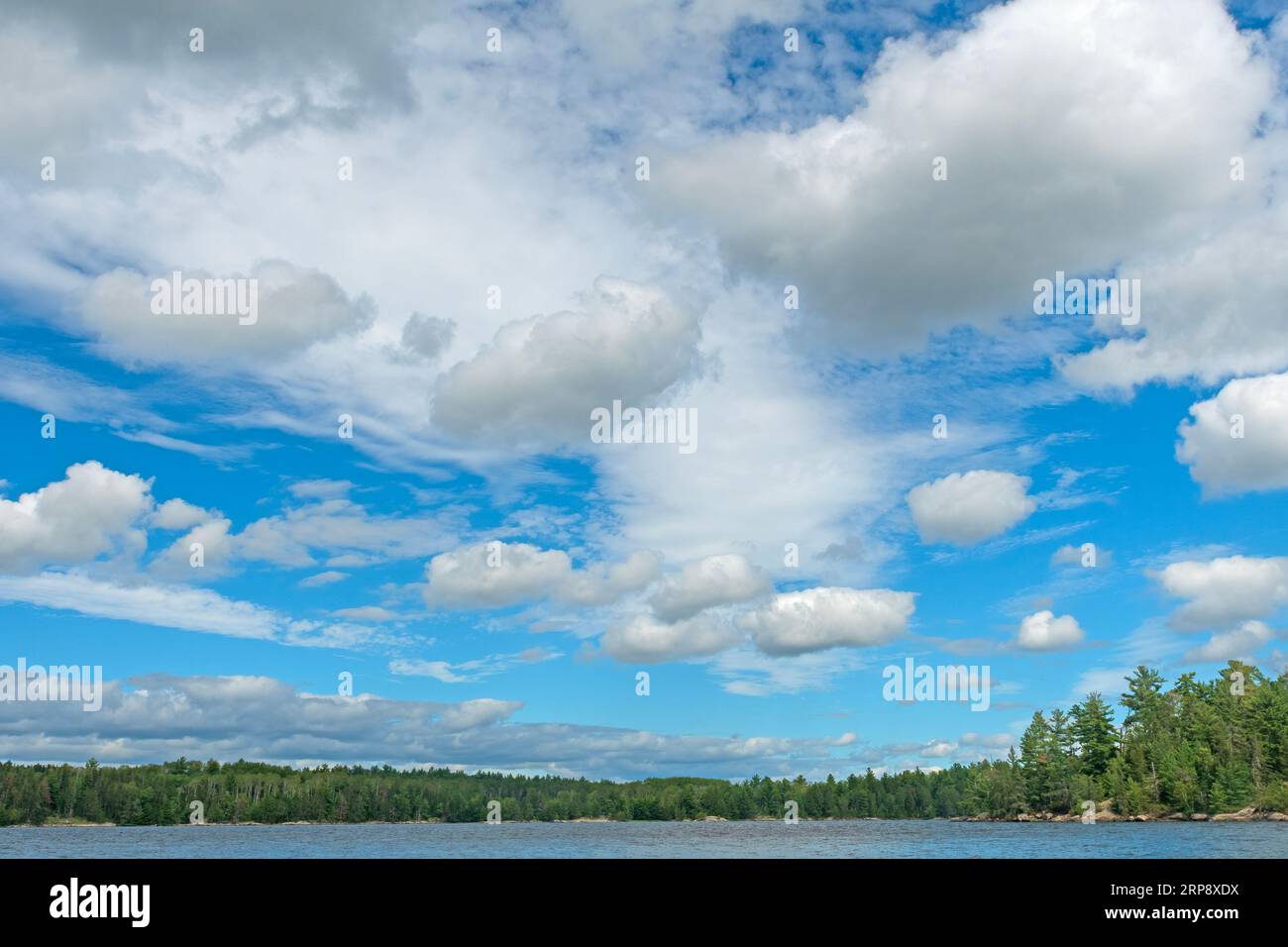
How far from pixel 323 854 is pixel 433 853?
1426 cm

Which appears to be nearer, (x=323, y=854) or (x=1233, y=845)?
(x=1233, y=845)
